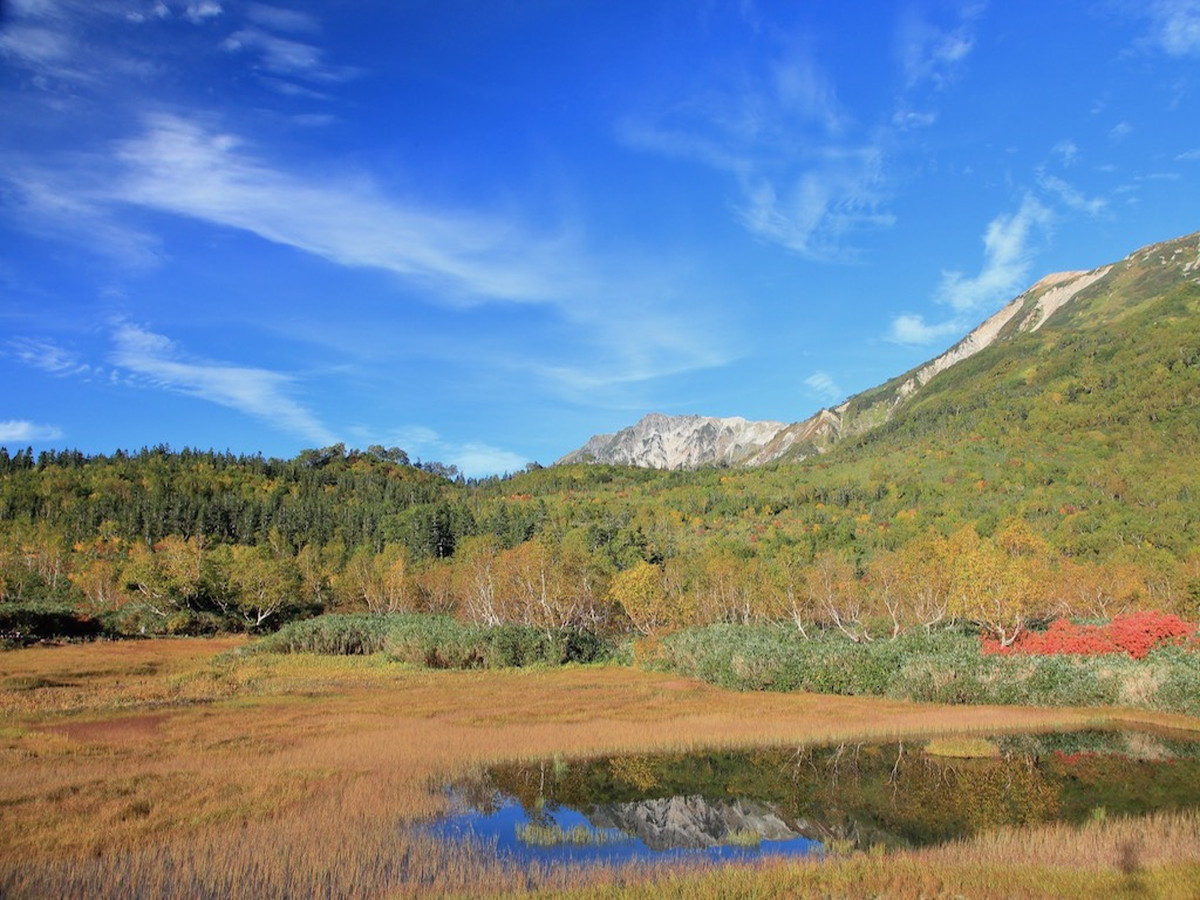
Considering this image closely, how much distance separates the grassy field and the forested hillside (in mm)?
27679

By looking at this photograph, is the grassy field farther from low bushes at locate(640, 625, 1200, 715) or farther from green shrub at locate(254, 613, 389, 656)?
green shrub at locate(254, 613, 389, 656)

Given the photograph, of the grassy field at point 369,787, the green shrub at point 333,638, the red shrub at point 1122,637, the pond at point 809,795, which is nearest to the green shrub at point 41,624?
the green shrub at point 333,638

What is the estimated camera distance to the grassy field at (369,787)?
42.4 ft

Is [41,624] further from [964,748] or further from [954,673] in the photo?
[964,748]

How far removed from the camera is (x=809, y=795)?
2064 centimetres

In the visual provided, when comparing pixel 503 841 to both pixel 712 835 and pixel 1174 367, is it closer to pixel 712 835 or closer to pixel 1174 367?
pixel 712 835

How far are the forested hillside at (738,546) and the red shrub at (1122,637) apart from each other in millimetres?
4409

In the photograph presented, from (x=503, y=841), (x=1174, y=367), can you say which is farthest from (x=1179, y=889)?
(x=1174, y=367)

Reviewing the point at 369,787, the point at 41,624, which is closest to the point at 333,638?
the point at 41,624

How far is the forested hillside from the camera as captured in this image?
255 ft

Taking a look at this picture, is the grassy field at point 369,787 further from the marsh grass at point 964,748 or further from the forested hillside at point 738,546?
the forested hillside at point 738,546

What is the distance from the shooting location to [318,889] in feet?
42.0

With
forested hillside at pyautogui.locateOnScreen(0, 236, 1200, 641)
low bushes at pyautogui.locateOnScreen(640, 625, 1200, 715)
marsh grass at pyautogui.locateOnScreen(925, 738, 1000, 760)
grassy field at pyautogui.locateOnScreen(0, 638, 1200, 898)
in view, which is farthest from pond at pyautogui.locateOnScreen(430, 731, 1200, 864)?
forested hillside at pyautogui.locateOnScreen(0, 236, 1200, 641)

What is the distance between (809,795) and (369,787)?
12.5 metres
